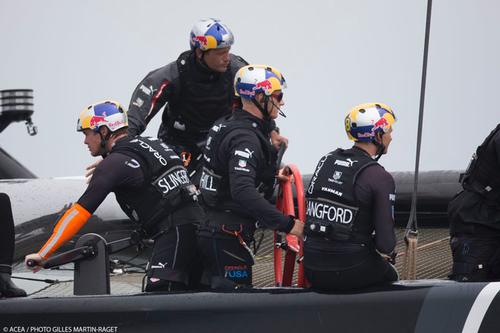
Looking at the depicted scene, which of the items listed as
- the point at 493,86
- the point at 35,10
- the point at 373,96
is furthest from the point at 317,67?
the point at 35,10

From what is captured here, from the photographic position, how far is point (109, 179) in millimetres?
5355

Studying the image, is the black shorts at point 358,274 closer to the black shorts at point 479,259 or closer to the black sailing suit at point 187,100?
the black shorts at point 479,259

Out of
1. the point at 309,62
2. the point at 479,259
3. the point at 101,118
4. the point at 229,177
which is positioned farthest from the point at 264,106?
the point at 309,62

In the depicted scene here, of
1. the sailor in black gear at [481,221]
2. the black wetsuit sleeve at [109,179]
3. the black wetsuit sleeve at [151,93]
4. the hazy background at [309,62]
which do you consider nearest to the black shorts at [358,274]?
the sailor in black gear at [481,221]

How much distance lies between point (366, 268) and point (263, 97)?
69 cm

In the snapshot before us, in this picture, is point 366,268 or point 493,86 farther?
point 493,86

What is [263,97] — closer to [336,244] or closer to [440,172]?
[336,244]

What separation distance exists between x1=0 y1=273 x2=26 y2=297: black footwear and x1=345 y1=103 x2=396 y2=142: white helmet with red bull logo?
1139mm

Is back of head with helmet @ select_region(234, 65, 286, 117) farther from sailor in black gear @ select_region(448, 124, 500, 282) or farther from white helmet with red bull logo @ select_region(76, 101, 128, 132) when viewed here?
sailor in black gear @ select_region(448, 124, 500, 282)

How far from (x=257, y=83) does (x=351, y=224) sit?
2.03 feet

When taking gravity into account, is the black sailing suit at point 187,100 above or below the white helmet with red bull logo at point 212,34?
below

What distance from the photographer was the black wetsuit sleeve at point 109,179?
5.33 metres

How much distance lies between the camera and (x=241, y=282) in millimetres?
5391

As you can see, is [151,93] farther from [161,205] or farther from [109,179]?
[109,179]
